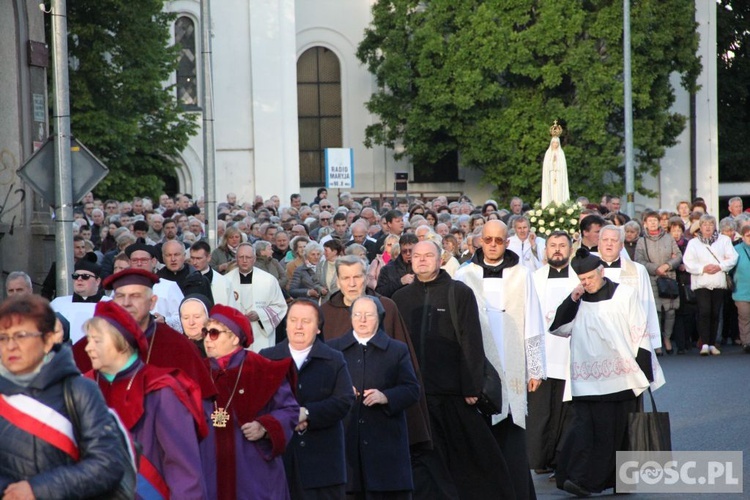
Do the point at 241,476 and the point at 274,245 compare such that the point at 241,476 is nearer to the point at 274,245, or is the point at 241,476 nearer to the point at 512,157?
the point at 274,245

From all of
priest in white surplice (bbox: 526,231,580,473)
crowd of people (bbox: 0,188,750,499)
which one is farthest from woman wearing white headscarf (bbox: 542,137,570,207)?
priest in white surplice (bbox: 526,231,580,473)

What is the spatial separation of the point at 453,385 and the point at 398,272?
12.9 feet

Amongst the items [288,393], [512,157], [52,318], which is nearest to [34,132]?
[288,393]

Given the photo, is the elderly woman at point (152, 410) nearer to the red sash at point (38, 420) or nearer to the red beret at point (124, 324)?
the red beret at point (124, 324)

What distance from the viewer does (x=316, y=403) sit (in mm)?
8125

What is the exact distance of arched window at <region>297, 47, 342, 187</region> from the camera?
1866 inches

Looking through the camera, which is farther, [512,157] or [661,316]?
[512,157]

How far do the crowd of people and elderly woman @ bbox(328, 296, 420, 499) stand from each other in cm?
1

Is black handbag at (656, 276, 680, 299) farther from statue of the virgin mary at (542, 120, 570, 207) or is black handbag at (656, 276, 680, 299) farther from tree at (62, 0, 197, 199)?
tree at (62, 0, 197, 199)

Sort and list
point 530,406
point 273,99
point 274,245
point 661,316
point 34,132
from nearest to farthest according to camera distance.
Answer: point 530,406 < point 34,132 < point 274,245 < point 661,316 < point 273,99

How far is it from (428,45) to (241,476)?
37.9m

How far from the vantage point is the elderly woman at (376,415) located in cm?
890

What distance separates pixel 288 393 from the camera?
7.65m

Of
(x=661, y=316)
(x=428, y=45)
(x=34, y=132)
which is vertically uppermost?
(x=428, y=45)
